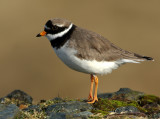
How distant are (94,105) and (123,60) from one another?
2062mm

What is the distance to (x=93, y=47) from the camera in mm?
9656

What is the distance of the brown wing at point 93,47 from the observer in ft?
30.7

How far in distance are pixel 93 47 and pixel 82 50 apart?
469 mm

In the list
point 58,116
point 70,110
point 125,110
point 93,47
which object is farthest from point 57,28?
point 125,110

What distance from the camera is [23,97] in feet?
36.7

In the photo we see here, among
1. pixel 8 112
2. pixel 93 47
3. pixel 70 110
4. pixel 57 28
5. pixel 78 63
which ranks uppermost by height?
pixel 57 28

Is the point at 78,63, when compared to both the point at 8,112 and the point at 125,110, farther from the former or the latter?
the point at 8,112

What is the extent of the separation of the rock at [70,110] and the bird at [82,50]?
2.85ft

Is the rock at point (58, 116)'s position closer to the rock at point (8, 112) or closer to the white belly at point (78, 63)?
the rock at point (8, 112)

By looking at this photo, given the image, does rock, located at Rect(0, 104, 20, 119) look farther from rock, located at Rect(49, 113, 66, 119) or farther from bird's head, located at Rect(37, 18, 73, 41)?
bird's head, located at Rect(37, 18, 73, 41)

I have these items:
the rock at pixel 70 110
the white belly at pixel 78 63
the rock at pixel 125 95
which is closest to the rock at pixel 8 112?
the rock at pixel 70 110

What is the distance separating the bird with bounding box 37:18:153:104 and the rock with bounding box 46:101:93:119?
87 centimetres

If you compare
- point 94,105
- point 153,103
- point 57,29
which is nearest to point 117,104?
point 94,105

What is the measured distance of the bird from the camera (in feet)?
30.4
